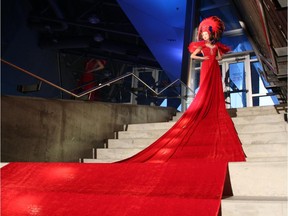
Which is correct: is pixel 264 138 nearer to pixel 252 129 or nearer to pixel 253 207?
pixel 252 129

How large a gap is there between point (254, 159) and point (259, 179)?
0.76m

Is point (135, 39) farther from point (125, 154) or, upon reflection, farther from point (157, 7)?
point (125, 154)

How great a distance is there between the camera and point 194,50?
525 cm

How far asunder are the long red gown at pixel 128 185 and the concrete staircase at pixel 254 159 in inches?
5.8

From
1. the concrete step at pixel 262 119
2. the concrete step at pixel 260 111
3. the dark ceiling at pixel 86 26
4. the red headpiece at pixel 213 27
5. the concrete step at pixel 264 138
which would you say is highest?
the dark ceiling at pixel 86 26

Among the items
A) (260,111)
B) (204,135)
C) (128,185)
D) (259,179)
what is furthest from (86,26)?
(259,179)

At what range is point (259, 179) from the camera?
2.36 m

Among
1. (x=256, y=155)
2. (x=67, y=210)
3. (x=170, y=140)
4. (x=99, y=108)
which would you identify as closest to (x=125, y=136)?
(x=99, y=108)

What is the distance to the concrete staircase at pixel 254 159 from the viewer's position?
1.98 metres

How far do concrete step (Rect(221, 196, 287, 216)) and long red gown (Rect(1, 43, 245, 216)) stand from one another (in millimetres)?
79

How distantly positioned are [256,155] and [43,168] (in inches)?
87.2

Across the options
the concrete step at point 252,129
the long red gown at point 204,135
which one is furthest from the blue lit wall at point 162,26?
the long red gown at point 204,135

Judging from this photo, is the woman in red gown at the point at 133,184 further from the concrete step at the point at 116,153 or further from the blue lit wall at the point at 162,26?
the blue lit wall at the point at 162,26

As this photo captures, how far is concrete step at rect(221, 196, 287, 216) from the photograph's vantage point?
1.88 meters
